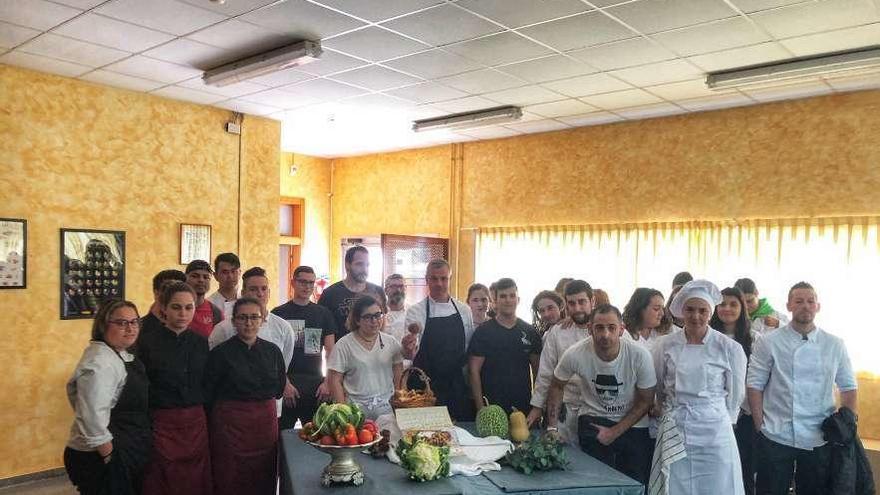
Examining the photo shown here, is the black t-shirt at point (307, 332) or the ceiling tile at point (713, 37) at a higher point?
the ceiling tile at point (713, 37)

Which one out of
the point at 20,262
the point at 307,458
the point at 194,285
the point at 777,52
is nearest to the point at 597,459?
the point at 307,458

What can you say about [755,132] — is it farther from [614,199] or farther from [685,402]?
[685,402]

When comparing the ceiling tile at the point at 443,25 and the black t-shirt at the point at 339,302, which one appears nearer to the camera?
the ceiling tile at the point at 443,25

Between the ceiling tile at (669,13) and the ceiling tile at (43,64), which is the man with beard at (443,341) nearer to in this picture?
the ceiling tile at (669,13)

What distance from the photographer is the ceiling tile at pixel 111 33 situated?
14.8 ft

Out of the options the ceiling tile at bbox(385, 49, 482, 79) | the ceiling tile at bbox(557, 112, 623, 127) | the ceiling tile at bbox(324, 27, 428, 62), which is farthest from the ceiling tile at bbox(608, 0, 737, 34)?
the ceiling tile at bbox(557, 112, 623, 127)

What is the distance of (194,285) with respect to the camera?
185 inches

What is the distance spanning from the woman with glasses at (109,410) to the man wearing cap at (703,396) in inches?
111

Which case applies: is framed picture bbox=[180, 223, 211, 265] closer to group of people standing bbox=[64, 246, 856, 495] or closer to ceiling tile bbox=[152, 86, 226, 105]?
ceiling tile bbox=[152, 86, 226, 105]

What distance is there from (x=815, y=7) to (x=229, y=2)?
3.46 m

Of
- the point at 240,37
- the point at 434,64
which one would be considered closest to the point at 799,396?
the point at 434,64

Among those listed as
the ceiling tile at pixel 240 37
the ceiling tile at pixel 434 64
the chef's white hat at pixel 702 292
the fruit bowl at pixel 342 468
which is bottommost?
the fruit bowl at pixel 342 468

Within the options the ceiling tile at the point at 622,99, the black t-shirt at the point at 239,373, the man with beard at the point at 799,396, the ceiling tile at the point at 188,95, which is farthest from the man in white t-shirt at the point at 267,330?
the ceiling tile at the point at 622,99

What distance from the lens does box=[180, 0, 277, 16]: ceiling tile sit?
410 centimetres
